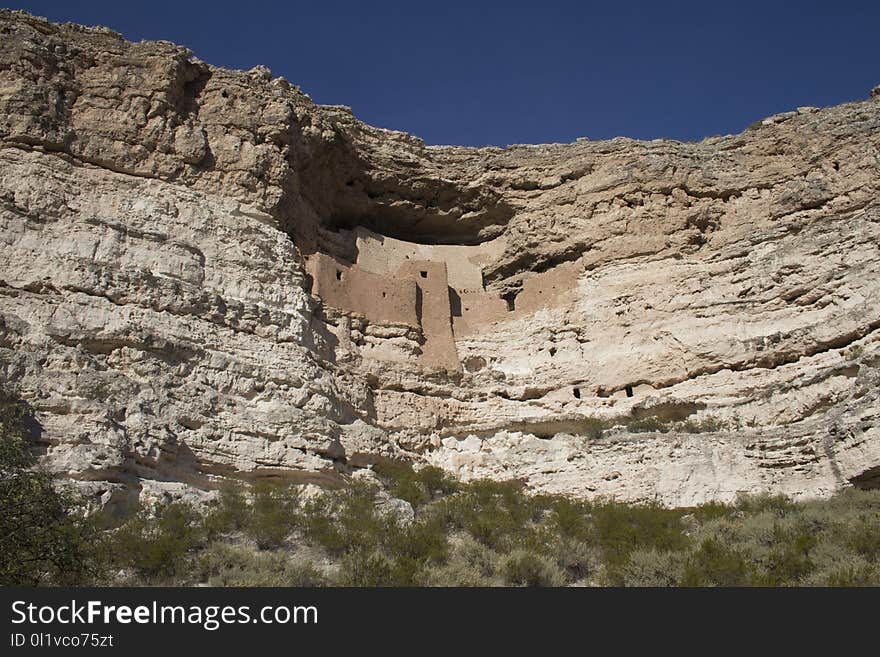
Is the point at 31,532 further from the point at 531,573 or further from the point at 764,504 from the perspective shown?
the point at 764,504

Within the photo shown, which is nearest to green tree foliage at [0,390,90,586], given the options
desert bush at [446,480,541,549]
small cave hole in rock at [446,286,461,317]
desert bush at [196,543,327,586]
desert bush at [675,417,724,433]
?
desert bush at [196,543,327,586]

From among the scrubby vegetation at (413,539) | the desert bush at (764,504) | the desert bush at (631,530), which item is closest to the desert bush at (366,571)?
the scrubby vegetation at (413,539)

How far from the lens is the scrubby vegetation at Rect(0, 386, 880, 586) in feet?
31.6

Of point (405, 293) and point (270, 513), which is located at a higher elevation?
point (405, 293)

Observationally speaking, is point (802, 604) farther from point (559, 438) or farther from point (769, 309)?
point (769, 309)

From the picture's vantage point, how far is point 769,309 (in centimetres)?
1711

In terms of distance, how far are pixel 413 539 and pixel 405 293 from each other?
7.69m

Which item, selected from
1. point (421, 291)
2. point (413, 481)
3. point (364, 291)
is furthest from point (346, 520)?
point (421, 291)

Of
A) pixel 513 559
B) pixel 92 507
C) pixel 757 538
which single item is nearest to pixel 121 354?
pixel 92 507

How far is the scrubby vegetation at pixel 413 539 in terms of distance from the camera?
962 cm

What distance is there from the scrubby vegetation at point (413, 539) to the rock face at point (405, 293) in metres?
0.94

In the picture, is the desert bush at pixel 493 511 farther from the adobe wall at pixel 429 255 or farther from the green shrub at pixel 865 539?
the adobe wall at pixel 429 255

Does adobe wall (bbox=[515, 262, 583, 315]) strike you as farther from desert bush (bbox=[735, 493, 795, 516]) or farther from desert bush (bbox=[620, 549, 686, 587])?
desert bush (bbox=[620, 549, 686, 587])

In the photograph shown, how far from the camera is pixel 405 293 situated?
63.0 feet
